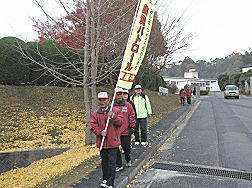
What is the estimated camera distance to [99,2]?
789 centimetres

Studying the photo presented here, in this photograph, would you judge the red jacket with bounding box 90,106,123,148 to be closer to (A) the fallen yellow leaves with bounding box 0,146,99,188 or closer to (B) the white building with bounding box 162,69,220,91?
(A) the fallen yellow leaves with bounding box 0,146,99,188

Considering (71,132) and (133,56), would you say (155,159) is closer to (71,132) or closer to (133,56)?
(133,56)

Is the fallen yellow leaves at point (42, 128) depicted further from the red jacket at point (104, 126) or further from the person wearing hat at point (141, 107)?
the red jacket at point (104, 126)

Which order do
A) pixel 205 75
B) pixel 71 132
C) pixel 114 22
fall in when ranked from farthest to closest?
1. pixel 205 75
2. pixel 71 132
3. pixel 114 22

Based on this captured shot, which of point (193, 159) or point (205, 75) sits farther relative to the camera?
point (205, 75)

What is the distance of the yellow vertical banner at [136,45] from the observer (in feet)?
19.7

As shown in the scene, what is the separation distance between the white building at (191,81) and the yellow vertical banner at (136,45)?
63238 millimetres

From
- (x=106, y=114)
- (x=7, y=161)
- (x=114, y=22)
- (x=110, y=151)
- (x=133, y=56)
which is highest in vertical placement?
(x=114, y=22)

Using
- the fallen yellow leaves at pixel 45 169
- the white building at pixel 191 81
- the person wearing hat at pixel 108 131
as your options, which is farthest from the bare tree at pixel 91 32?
the white building at pixel 191 81

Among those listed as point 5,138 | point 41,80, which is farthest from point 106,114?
point 41,80

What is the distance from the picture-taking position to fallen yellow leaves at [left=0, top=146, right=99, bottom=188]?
579 cm

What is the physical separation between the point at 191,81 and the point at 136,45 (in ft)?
247

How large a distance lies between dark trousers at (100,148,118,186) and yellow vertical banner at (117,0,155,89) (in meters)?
1.65

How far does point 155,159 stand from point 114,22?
14.2 feet
